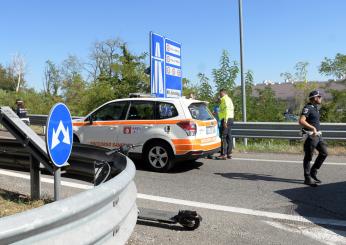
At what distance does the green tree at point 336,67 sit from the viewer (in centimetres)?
2221

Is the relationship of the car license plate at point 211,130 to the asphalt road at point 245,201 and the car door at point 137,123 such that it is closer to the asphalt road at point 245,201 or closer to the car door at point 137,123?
the asphalt road at point 245,201

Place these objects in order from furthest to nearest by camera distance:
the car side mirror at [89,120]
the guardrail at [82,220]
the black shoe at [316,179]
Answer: the car side mirror at [89,120] → the black shoe at [316,179] → the guardrail at [82,220]

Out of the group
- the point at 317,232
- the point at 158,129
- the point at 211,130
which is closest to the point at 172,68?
the point at 211,130

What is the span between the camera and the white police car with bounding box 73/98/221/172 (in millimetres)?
9586

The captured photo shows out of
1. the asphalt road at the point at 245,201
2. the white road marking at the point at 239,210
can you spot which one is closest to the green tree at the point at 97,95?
the asphalt road at the point at 245,201

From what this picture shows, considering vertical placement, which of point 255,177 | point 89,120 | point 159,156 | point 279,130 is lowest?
point 255,177

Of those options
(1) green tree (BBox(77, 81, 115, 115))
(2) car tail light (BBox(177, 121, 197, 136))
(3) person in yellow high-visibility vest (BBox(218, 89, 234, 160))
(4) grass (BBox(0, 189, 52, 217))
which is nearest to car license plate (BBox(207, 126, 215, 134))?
(2) car tail light (BBox(177, 121, 197, 136))

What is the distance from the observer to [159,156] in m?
9.88

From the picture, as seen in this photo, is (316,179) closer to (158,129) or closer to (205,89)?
(158,129)

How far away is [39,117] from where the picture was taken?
22.4m

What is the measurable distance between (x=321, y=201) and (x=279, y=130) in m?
7.27

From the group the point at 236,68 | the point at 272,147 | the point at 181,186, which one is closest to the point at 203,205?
the point at 181,186

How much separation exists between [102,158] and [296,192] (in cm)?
347

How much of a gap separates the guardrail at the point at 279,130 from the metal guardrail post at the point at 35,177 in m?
9.38
